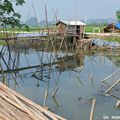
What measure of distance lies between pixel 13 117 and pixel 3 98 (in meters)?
0.37

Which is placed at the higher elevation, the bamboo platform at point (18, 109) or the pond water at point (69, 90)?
the bamboo platform at point (18, 109)

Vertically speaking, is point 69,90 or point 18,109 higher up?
point 18,109

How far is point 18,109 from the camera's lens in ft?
12.7

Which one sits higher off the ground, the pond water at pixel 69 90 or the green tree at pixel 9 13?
→ the green tree at pixel 9 13

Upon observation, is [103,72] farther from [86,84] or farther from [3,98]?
[3,98]

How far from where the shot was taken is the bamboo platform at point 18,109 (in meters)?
3.72

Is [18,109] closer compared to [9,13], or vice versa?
[18,109]

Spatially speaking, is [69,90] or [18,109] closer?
[18,109]

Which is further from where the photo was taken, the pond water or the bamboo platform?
the pond water

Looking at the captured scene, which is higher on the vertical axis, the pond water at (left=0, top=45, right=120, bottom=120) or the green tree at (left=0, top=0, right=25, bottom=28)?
the green tree at (left=0, top=0, right=25, bottom=28)

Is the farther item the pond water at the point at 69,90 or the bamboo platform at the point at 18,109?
the pond water at the point at 69,90

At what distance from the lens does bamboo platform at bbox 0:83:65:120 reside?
3725mm

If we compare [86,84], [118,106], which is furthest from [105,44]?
[118,106]

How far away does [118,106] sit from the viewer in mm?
9508
